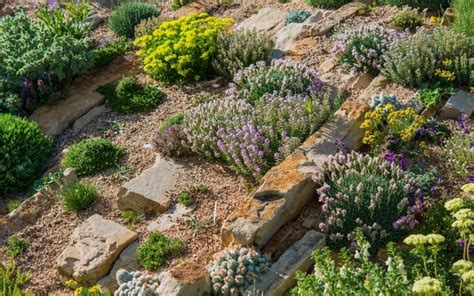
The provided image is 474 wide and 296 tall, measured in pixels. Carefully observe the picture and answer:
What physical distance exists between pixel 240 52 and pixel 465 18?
10.4ft

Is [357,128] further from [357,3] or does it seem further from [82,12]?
[82,12]

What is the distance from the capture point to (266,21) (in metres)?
12.1

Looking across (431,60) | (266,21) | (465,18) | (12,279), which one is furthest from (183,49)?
(12,279)

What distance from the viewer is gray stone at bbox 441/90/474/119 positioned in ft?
28.8

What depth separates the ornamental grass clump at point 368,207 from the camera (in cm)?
717

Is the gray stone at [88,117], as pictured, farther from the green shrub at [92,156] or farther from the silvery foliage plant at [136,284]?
the silvery foliage plant at [136,284]

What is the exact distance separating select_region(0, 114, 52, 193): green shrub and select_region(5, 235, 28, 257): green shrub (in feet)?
4.04

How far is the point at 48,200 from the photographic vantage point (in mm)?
8992

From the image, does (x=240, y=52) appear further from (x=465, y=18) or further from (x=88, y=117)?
(x=465, y=18)

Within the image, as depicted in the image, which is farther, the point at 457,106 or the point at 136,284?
the point at 457,106

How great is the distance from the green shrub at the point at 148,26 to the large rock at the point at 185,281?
584cm

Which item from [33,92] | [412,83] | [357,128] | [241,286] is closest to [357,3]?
[412,83]

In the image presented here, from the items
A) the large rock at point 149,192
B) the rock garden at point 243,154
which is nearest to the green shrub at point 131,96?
the rock garden at point 243,154

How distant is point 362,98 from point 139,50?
161 inches
